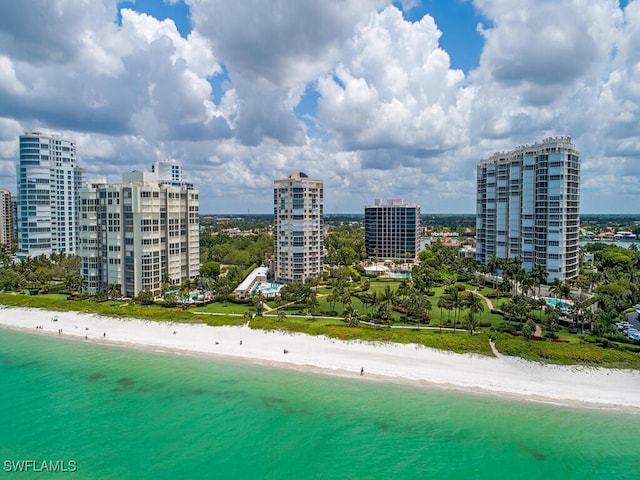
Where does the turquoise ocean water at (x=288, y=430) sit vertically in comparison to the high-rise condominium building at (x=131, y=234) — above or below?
below

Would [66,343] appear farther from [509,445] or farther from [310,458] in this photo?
[509,445]

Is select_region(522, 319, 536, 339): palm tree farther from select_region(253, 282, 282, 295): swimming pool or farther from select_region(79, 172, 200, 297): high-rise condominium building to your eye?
select_region(79, 172, 200, 297): high-rise condominium building

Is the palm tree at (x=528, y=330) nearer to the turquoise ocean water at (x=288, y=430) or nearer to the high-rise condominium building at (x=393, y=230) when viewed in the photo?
the turquoise ocean water at (x=288, y=430)

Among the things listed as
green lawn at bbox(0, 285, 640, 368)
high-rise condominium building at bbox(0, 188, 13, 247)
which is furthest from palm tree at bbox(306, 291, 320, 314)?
high-rise condominium building at bbox(0, 188, 13, 247)

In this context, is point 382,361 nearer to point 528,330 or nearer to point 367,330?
point 367,330

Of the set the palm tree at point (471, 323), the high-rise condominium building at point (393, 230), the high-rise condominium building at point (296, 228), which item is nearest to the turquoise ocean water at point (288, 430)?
the palm tree at point (471, 323)
